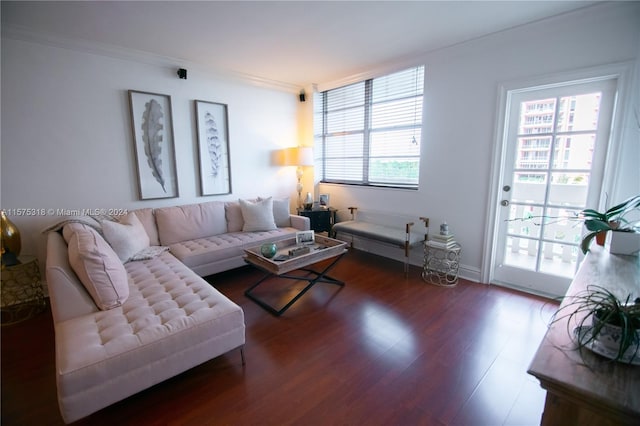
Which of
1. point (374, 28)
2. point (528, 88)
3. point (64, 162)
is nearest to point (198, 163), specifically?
point (64, 162)

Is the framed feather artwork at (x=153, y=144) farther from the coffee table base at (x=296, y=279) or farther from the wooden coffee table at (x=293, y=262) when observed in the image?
the coffee table base at (x=296, y=279)

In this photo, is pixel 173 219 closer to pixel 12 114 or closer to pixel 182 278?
pixel 182 278

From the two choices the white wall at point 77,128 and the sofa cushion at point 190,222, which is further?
the sofa cushion at point 190,222

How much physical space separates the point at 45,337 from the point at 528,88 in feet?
15.5

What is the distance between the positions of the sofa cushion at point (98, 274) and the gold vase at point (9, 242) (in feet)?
3.83

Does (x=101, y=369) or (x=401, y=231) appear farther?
(x=401, y=231)

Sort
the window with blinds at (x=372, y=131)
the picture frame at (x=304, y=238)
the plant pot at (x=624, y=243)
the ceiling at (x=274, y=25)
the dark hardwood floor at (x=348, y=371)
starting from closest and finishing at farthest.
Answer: the dark hardwood floor at (x=348, y=371)
the plant pot at (x=624, y=243)
the ceiling at (x=274, y=25)
the picture frame at (x=304, y=238)
the window with blinds at (x=372, y=131)

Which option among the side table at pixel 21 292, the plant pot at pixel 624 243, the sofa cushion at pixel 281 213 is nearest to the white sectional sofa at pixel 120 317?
the side table at pixel 21 292

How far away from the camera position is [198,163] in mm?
3904

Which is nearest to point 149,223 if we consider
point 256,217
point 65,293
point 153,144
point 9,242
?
point 153,144

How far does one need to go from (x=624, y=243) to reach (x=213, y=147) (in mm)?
4201

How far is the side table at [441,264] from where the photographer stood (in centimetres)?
327

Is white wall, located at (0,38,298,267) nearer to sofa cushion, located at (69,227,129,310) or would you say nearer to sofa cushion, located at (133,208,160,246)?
sofa cushion, located at (133,208,160,246)

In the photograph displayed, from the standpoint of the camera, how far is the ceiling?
7.70ft
